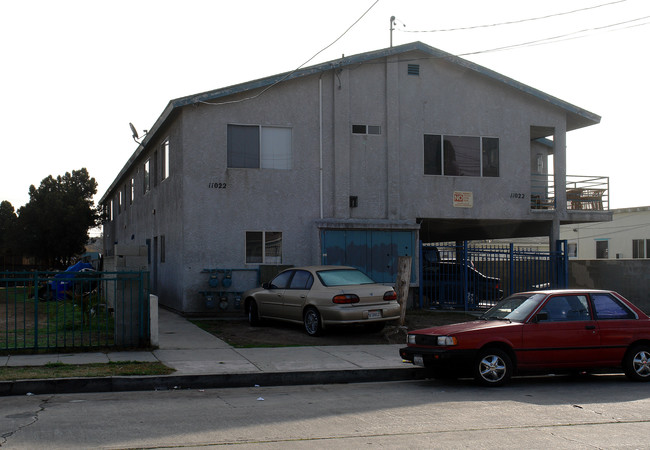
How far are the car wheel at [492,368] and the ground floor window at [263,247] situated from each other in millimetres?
9551

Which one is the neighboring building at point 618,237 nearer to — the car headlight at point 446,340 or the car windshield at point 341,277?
the car windshield at point 341,277

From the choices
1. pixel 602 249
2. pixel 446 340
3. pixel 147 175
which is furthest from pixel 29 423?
pixel 602 249

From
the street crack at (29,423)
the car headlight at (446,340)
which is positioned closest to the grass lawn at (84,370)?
the street crack at (29,423)

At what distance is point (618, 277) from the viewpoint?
2209 centimetres

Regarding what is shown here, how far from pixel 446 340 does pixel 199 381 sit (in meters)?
3.63

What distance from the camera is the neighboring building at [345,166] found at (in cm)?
1802

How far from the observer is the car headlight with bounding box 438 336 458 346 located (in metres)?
9.70

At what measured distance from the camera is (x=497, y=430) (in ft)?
22.8

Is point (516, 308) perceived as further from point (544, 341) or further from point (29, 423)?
point (29, 423)

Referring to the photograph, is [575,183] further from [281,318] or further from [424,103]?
[281,318]

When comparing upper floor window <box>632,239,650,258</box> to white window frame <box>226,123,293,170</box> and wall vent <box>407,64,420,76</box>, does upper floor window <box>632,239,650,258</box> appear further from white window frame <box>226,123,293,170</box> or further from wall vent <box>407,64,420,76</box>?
white window frame <box>226,123,293,170</box>

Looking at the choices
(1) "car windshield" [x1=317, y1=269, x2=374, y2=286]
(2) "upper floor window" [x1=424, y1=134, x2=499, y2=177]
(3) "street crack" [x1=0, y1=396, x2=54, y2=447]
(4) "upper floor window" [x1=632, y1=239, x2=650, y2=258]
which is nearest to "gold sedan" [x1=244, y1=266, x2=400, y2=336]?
(1) "car windshield" [x1=317, y1=269, x2=374, y2=286]

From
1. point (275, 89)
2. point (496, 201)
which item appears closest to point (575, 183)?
point (496, 201)

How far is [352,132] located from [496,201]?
4.97 m
